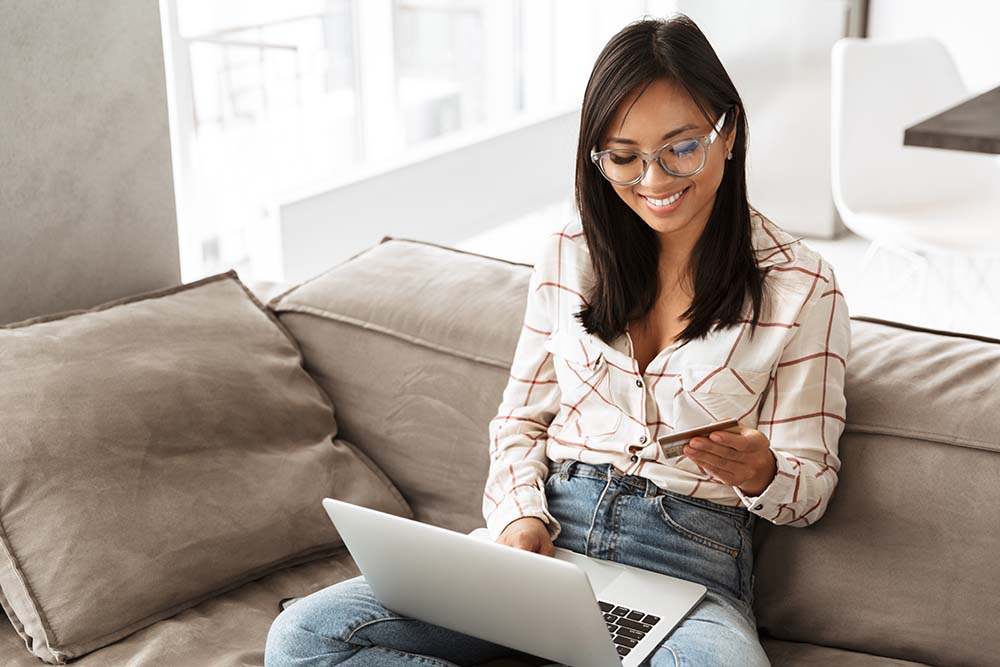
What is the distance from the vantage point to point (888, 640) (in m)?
1.55

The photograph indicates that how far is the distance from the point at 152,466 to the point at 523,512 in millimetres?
547

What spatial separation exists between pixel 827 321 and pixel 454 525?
2.29 ft

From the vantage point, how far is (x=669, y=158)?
148 centimetres

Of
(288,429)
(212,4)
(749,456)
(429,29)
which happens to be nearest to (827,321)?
(749,456)

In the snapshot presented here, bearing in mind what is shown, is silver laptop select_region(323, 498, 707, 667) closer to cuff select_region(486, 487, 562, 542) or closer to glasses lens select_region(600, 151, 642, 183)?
cuff select_region(486, 487, 562, 542)

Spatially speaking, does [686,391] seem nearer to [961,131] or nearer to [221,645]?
[221,645]

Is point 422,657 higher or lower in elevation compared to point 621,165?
lower

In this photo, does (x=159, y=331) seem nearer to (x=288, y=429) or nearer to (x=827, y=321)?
(x=288, y=429)

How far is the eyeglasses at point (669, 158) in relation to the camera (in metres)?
1.47

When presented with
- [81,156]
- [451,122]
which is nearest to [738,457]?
[81,156]

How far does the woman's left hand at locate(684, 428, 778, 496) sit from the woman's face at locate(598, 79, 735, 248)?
0.29 meters

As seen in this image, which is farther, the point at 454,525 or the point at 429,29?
the point at 429,29

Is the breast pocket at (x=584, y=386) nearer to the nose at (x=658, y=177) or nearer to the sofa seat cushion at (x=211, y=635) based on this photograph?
the nose at (x=658, y=177)

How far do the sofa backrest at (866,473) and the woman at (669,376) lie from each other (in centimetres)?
8
